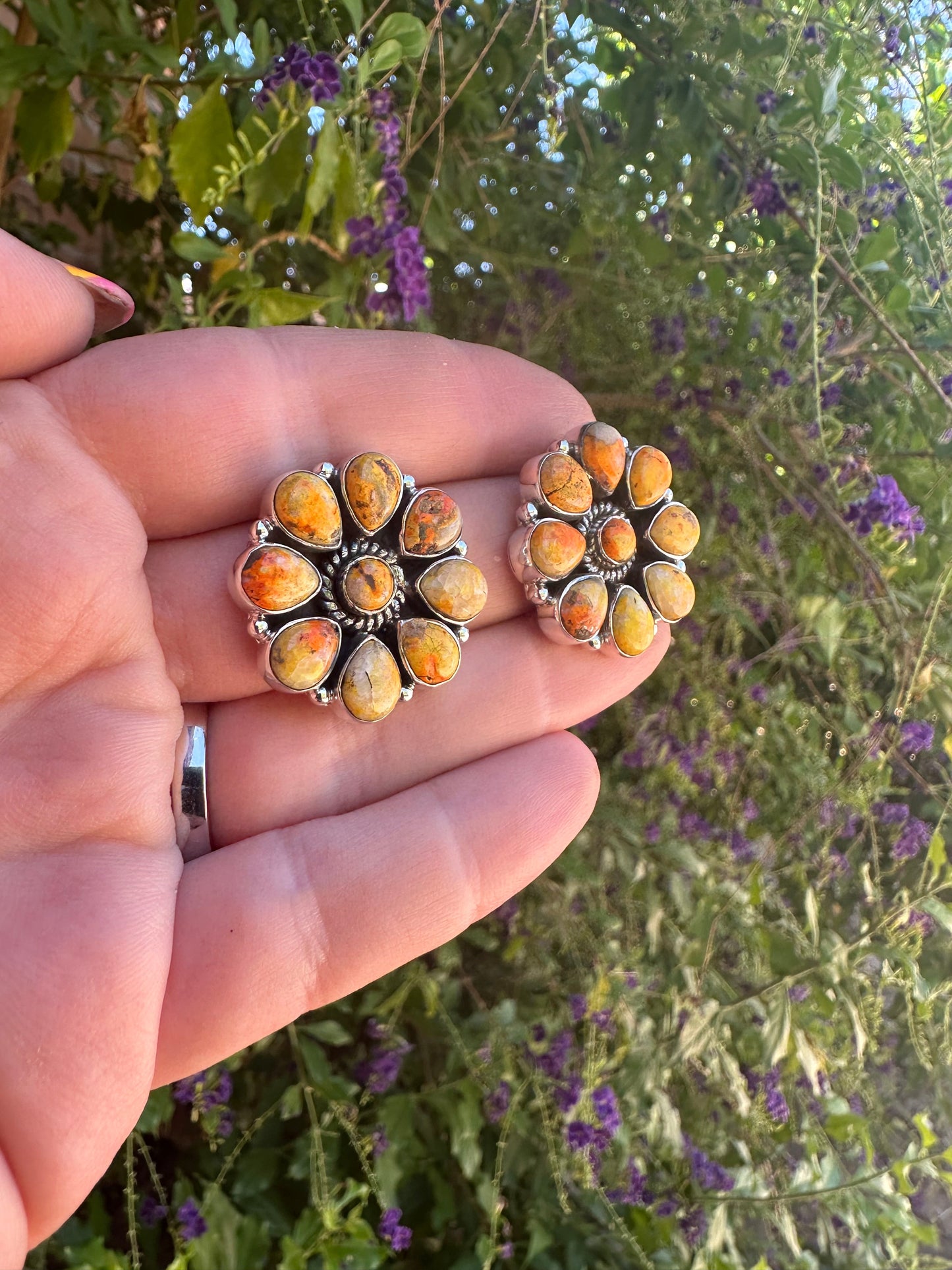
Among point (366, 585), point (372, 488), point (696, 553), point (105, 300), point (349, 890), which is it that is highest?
point (105, 300)

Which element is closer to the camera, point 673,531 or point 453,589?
point 453,589

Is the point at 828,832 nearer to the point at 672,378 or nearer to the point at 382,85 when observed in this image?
the point at 672,378

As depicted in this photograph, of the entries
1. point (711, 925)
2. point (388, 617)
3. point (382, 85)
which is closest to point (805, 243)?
point (382, 85)

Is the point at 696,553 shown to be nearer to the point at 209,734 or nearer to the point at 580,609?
the point at 580,609

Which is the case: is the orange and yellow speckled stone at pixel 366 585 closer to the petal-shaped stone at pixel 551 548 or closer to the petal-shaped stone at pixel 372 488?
the petal-shaped stone at pixel 372 488

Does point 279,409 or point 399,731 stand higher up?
point 279,409

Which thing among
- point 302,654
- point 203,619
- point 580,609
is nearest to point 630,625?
point 580,609

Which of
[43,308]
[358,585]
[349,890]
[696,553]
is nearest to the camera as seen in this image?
[43,308]

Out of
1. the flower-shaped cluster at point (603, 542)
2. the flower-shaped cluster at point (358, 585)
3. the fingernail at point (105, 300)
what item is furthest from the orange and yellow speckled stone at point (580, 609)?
the fingernail at point (105, 300)
